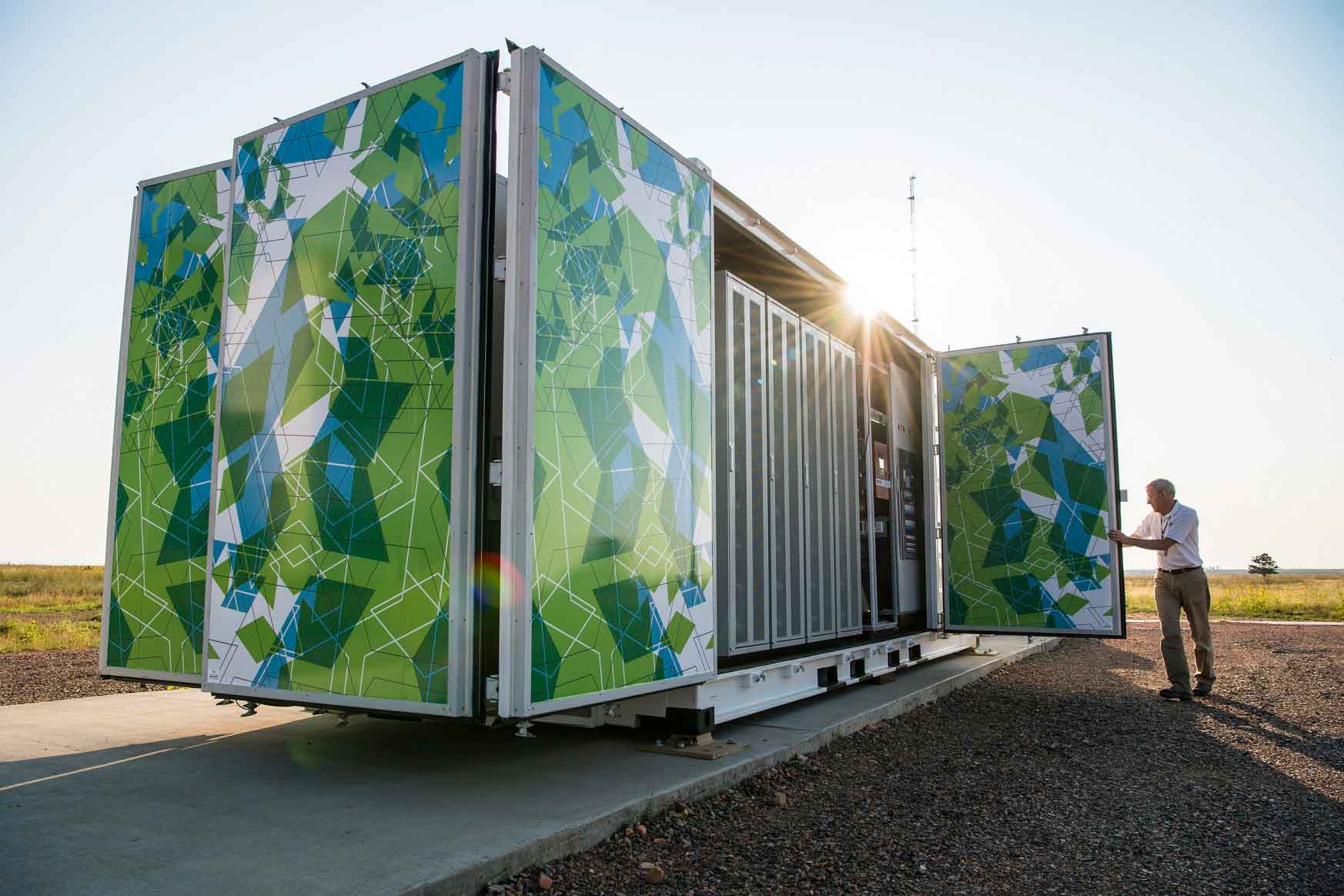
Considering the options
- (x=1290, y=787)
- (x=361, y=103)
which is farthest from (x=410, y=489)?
(x=1290, y=787)

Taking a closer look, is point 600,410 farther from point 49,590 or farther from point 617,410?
point 49,590

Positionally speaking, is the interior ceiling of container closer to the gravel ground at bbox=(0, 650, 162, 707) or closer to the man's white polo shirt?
the man's white polo shirt

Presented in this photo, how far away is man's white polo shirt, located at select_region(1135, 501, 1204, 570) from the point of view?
22.6 ft

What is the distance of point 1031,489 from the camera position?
7.57 meters

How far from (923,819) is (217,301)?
163 inches

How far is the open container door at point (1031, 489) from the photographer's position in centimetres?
724

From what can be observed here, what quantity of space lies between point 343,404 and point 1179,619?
252 inches

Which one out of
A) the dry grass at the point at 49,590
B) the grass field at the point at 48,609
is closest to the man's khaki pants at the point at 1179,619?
the grass field at the point at 48,609

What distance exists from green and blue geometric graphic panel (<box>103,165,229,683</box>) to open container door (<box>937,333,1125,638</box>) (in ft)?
20.0

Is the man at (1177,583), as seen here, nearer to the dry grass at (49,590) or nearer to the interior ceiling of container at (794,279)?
the interior ceiling of container at (794,279)

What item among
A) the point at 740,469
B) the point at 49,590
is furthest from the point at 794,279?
the point at 49,590

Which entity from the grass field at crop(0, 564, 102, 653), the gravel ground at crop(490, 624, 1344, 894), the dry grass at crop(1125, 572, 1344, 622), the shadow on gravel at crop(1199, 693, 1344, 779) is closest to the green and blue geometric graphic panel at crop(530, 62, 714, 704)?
the gravel ground at crop(490, 624, 1344, 894)

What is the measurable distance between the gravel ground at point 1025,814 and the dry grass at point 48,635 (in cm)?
851

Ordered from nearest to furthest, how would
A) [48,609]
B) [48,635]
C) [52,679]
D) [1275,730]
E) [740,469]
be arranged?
[740,469] < [1275,730] < [52,679] < [48,635] < [48,609]
